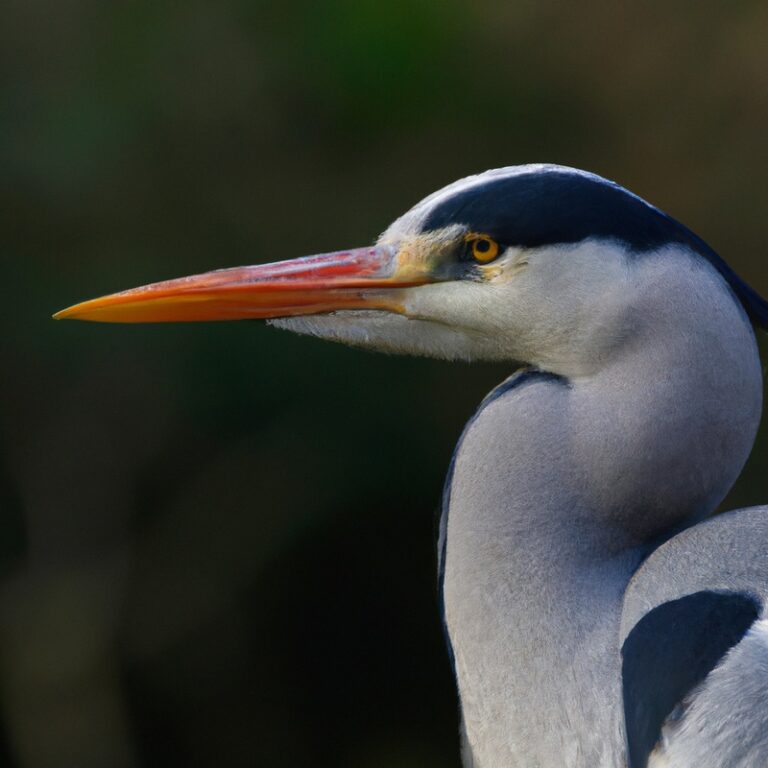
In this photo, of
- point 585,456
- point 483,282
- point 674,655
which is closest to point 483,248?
point 483,282

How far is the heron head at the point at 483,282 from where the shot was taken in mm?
978

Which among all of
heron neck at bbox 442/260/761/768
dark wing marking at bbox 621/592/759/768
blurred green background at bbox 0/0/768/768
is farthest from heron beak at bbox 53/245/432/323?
blurred green background at bbox 0/0/768/768

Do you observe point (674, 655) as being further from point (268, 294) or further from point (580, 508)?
point (268, 294)

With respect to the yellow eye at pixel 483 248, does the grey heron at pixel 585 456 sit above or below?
below

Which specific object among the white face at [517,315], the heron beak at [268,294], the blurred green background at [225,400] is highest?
the heron beak at [268,294]

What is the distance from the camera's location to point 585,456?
0.98 m

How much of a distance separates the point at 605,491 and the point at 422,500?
1.53 m

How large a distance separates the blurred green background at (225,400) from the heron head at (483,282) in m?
1.33

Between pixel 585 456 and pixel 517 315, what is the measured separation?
0.13 m

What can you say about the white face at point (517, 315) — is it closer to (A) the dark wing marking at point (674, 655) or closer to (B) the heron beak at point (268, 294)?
(B) the heron beak at point (268, 294)

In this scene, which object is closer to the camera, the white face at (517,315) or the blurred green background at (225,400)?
the white face at (517,315)

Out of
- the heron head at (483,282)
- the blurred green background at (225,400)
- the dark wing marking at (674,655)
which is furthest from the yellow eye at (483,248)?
the blurred green background at (225,400)

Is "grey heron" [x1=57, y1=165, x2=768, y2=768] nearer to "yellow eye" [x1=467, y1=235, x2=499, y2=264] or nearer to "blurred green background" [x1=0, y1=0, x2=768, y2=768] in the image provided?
"yellow eye" [x1=467, y1=235, x2=499, y2=264]

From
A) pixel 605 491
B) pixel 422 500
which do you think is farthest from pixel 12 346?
pixel 605 491
